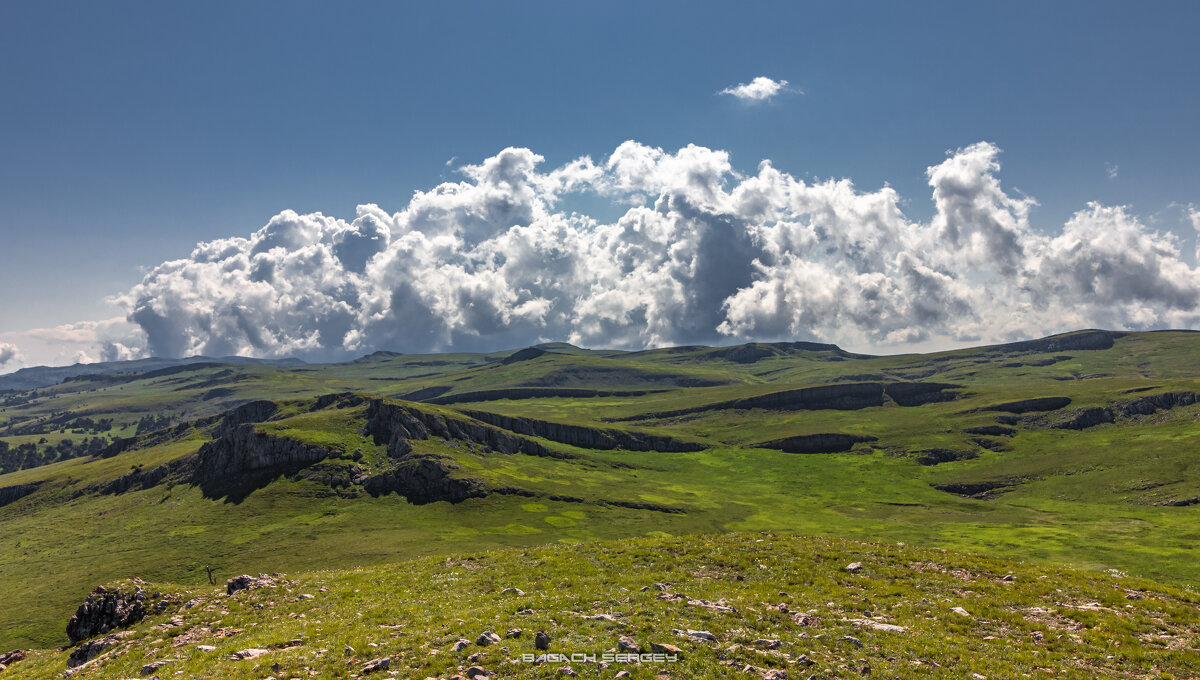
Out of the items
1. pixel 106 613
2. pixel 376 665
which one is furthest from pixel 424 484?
pixel 376 665

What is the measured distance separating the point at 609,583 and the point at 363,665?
16.1 meters

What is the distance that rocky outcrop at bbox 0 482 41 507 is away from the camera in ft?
615

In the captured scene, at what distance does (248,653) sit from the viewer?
24.5 meters

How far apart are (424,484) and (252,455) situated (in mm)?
52324

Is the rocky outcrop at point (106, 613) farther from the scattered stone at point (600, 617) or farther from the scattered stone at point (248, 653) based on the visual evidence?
the scattered stone at point (600, 617)

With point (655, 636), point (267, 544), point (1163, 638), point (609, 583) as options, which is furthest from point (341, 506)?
point (1163, 638)

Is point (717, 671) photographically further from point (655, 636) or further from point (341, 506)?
point (341, 506)

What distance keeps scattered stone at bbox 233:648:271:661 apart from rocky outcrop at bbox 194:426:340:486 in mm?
152544

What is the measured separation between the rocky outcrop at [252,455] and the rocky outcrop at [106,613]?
135 metres

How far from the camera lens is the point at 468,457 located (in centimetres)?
18088

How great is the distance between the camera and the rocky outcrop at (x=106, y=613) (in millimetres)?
33719

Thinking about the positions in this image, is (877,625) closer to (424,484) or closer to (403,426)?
(424,484)

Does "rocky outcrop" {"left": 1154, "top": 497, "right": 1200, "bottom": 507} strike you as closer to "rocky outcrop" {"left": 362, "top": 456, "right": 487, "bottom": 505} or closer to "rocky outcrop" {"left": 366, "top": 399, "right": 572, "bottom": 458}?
"rocky outcrop" {"left": 362, "top": 456, "right": 487, "bottom": 505}

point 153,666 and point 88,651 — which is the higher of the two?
point 153,666
